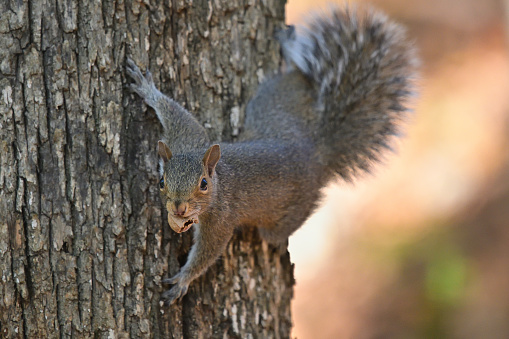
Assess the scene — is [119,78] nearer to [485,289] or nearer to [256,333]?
[256,333]

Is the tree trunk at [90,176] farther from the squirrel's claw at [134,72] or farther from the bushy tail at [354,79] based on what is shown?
the bushy tail at [354,79]

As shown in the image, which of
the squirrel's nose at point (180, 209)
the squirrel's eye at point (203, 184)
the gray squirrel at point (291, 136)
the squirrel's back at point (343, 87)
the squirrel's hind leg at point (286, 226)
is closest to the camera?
the squirrel's nose at point (180, 209)

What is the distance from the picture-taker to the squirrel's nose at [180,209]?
2008 mm

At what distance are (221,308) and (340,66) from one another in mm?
1426

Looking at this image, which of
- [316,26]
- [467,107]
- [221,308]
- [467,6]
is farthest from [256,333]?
[467,6]

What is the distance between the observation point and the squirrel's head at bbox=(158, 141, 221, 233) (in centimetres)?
205

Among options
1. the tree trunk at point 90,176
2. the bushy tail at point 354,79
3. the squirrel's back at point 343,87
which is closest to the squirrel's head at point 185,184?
the tree trunk at point 90,176

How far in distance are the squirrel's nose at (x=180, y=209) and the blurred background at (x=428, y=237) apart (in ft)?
11.5

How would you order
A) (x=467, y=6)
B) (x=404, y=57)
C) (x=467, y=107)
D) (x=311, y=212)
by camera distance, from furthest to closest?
(x=467, y=6)
(x=467, y=107)
(x=404, y=57)
(x=311, y=212)

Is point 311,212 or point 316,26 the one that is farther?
point 316,26

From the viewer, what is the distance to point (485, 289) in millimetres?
5715

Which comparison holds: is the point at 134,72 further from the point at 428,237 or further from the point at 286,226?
the point at 428,237

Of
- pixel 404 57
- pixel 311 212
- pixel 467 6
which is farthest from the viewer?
pixel 467 6

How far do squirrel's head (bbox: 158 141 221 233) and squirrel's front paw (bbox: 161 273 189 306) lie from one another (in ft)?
0.89
